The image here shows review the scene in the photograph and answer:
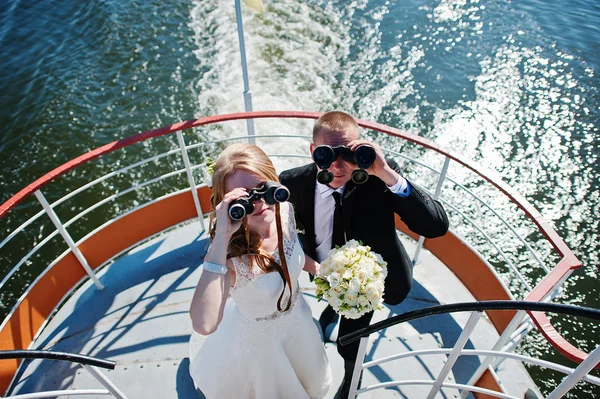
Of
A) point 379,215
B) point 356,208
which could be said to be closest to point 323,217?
point 356,208

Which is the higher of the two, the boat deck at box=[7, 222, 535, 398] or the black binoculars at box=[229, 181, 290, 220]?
the black binoculars at box=[229, 181, 290, 220]

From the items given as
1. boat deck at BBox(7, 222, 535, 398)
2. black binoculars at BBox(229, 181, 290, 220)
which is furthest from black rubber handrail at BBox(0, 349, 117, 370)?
boat deck at BBox(7, 222, 535, 398)

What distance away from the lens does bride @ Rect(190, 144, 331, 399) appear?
2.15m

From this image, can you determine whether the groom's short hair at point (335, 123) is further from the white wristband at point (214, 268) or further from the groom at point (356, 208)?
the white wristband at point (214, 268)

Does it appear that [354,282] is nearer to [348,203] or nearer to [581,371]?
[348,203]

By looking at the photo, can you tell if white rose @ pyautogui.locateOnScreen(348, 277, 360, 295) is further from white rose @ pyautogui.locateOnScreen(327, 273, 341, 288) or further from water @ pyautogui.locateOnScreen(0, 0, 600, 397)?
water @ pyautogui.locateOnScreen(0, 0, 600, 397)

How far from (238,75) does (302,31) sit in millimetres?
2708

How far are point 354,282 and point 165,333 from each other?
7.82 ft

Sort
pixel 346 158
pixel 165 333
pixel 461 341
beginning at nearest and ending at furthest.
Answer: pixel 461 341 → pixel 346 158 → pixel 165 333

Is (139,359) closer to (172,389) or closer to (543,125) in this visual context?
(172,389)

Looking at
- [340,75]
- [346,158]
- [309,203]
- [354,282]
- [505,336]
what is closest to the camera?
[354,282]

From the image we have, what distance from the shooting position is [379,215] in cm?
279

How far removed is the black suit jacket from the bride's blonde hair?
460 mm

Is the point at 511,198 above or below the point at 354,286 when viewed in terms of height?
below
